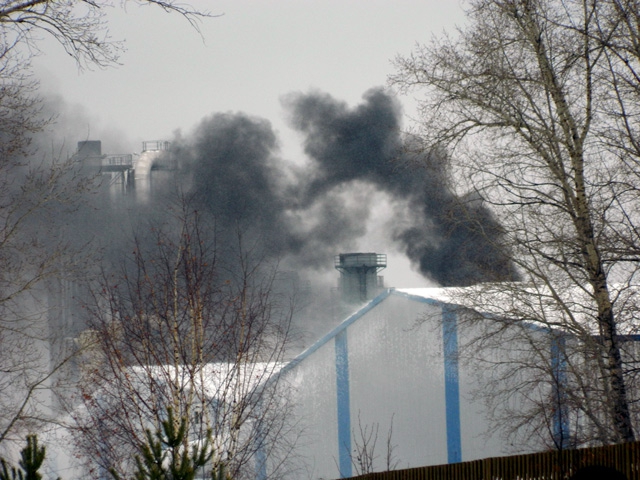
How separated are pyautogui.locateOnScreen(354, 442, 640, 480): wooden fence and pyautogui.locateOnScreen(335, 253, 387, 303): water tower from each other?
32.7 m

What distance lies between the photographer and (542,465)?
5984 millimetres

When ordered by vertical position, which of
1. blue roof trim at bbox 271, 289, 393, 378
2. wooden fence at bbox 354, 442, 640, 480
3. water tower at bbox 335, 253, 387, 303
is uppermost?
water tower at bbox 335, 253, 387, 303

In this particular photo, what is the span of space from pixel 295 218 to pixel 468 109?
34689mm

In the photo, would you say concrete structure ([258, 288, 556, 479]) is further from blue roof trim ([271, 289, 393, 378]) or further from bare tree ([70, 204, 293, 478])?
bare tree ([70, 204, 293, 478])

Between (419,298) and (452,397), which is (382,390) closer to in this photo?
(452,397)

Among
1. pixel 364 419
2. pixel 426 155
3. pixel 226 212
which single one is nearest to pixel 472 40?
pixel 426 155

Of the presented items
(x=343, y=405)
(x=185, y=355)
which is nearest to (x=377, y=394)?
(x=343, y=405)

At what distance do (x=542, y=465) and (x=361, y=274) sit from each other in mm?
33142

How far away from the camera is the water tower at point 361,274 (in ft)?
128

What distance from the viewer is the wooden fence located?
577cm

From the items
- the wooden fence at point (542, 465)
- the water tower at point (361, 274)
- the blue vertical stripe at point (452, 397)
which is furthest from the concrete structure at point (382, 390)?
the water tower at point (361, 274)

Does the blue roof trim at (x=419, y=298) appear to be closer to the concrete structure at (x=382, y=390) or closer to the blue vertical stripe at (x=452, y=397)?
the concrete structure at (x=382, y=390)

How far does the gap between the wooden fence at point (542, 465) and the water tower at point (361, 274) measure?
107ft

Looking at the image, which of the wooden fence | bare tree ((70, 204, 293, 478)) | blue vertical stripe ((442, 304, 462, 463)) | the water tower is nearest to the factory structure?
blue vertical stripe ((442, 304, 462, 463))
